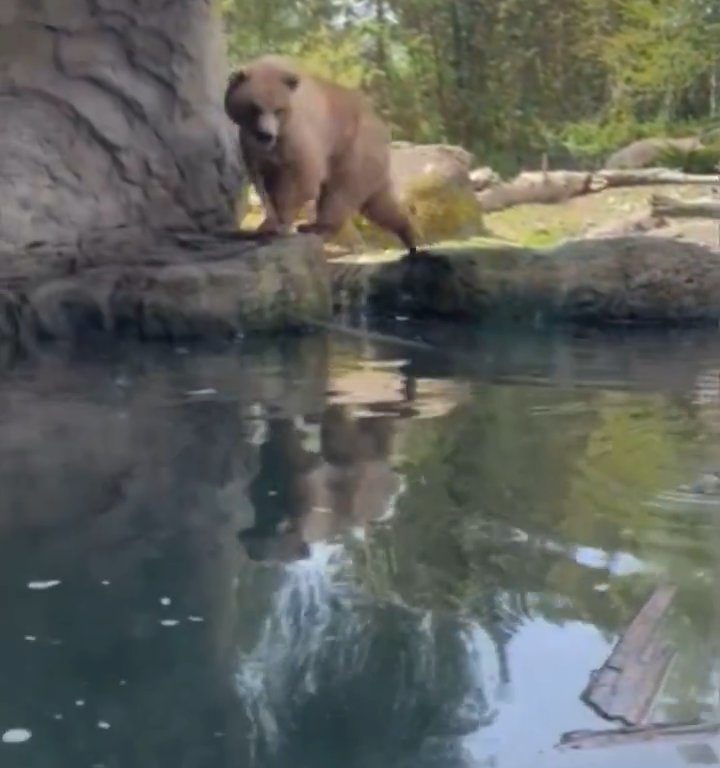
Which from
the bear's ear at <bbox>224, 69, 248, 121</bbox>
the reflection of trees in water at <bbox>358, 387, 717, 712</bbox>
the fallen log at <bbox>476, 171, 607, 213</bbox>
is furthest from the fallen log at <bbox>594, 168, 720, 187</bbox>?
the reflection of trees in water at <bbox>358, 387, 717, 712</bbox>

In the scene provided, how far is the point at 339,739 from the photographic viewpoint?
9.44 ft

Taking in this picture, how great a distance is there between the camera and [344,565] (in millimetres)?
3938

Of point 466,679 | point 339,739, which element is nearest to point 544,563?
point 466,679

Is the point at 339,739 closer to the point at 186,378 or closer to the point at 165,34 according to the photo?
the point at 186,378

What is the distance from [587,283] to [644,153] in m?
7.85

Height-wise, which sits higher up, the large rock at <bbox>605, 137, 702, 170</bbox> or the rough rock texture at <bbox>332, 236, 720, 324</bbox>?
the large rock at <bbox>605, 137, 702, 170</bbox>

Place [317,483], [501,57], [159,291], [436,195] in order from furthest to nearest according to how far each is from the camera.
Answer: [501,57] < [436,195] < [159,291] < [317,483]

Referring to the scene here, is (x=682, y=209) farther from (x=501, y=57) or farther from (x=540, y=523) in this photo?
(x=540, y=523)

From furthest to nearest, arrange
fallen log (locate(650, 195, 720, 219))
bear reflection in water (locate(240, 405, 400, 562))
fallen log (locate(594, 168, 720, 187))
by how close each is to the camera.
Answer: fallen log (locate(594, 168, 720, 187)) → fallen log (locate(650, 195, 720, 219)) → bear reflection in water (locate(240, 405, 400, 562))

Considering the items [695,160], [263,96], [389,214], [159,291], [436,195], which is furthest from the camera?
[695,160]

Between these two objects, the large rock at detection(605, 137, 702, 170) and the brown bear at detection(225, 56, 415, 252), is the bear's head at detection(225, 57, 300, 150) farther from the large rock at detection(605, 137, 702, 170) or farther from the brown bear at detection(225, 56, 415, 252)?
the large rock at detection(605, 137, 702, 170)

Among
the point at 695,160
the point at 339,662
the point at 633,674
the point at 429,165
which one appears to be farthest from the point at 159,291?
the point at 695,160

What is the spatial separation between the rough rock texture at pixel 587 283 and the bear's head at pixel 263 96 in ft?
5.67

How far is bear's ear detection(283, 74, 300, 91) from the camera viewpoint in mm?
8195
